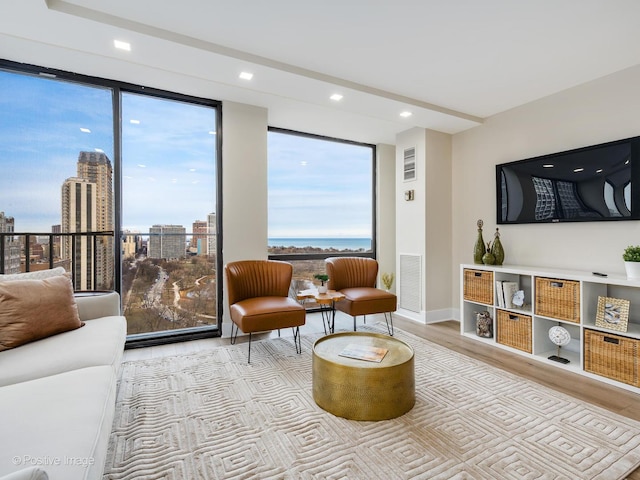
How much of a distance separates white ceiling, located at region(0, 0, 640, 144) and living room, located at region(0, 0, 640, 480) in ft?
0.05

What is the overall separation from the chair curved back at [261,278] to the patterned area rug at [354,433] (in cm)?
95

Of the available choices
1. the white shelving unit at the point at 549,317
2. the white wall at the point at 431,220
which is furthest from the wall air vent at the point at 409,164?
the white shelving unit at the point at 549,317

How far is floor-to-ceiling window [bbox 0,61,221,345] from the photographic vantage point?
291 centimetres

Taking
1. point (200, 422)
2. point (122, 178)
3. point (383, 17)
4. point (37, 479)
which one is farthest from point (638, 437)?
point (122, 178)

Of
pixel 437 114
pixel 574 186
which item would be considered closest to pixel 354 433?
pixel 574 186

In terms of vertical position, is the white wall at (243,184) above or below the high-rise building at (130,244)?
above

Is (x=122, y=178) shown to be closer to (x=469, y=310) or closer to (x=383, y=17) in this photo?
(x=383, y=17)

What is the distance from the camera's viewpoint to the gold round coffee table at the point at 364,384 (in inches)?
76.9

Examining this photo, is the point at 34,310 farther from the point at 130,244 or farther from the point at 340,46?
the point at 340,46

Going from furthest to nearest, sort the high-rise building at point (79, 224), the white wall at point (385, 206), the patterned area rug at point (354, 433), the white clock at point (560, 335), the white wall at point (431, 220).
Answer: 1. the white wall at point (385, 206)
2. the white wall at point (431, 220)
3. the high-rise building at point (79, 224)
4. the white clock at point (560, 335)
5. the patterned area rug at point (354, 433)

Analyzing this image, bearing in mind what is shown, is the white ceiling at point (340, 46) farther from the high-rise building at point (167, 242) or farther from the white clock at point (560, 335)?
the white clock at point (560, 335)

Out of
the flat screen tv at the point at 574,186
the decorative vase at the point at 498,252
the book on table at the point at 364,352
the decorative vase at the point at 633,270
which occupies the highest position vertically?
the flat screen tv at the point at 574,186

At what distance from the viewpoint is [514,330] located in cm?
324

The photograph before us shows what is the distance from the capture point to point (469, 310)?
3811 mm
